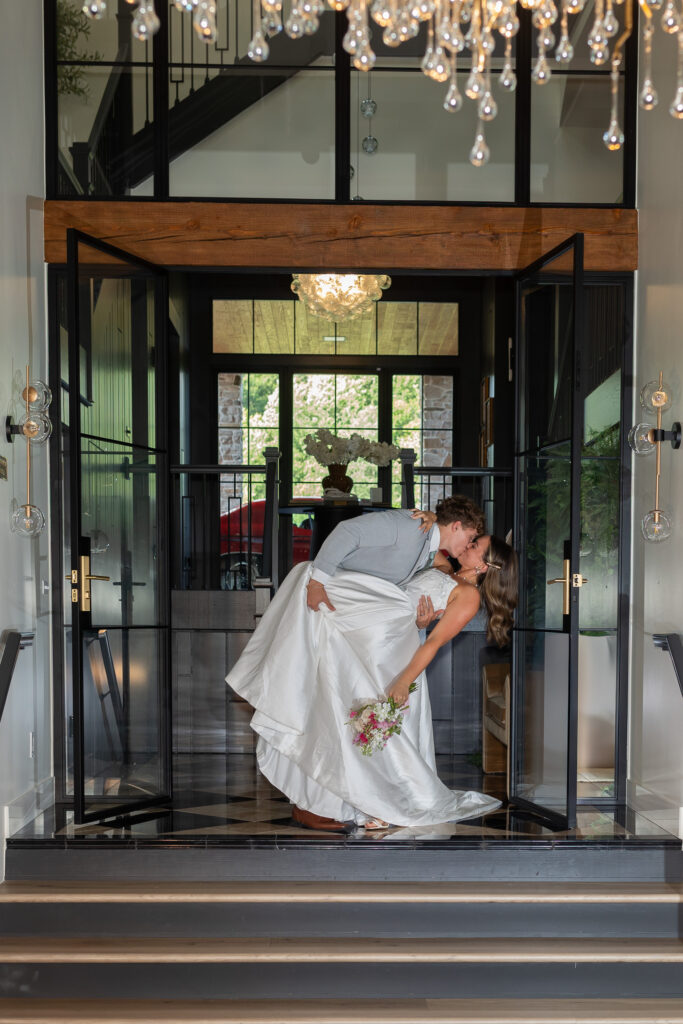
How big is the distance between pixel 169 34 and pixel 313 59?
2.38ft

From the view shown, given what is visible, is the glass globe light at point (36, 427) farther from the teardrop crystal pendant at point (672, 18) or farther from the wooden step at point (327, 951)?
the teardrop crystal pendant at point (672, 18)

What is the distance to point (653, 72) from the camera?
479 centimetres

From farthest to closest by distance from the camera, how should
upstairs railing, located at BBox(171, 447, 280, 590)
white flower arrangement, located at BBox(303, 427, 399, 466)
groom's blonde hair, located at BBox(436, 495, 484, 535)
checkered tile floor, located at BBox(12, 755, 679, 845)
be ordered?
1. upstairs railing, located at BBox(171, 447, 280, 590)
2. white flower arrangement, located at BBox(303, 427, 399, 466)
3. groom's blonde hair, located at BBox(436, 495, 484, 535)
4. checkered tile floor, located at BBox(12, 755, 679, 845)

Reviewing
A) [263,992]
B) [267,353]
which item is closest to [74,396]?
[263,992]

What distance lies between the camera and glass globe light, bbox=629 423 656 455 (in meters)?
4.57

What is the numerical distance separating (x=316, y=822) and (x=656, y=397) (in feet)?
7.88

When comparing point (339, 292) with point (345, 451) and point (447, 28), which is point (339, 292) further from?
point (447, 28)

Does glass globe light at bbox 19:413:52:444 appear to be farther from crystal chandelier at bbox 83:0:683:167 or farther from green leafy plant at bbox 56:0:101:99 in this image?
crystal chandelier at bbox 83:0:683:167

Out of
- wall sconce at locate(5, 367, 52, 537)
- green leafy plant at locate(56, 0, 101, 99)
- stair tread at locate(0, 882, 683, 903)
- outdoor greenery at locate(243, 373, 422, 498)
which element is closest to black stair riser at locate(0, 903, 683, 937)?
stair tread at locate(0, 882, 683, 903)

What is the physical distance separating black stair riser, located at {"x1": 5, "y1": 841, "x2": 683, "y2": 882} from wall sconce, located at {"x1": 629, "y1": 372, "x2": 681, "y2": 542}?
136 cm

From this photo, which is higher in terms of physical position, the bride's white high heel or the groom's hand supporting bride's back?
the groom's hand supporting bride's back

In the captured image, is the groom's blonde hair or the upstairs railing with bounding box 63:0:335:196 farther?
the upstairs railing with bounding box 63:0:335:196

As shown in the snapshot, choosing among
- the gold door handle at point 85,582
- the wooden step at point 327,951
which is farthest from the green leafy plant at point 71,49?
the wooden step at point 327,951

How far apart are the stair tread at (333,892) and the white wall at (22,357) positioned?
29cm
